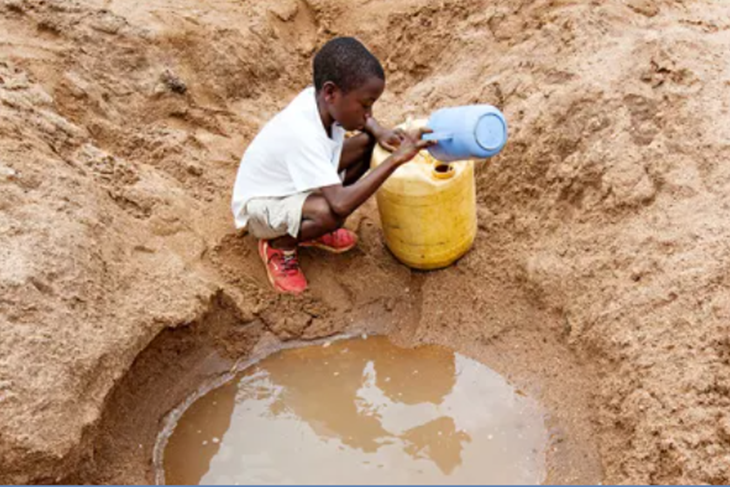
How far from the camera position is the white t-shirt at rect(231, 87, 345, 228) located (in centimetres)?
305

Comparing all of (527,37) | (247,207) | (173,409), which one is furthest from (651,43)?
(173,409)

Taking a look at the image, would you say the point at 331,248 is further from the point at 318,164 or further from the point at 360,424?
the point at 360,424

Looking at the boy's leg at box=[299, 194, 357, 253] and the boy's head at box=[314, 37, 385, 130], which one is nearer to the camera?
the boy's head at box=[314, 37, 385, 130]

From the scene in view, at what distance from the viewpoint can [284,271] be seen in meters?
3.35

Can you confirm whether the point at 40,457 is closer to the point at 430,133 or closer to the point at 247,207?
the point at 247,207

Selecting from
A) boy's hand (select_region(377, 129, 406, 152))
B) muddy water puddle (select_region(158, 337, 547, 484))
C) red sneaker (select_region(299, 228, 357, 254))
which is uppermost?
boy's hand (select_region(377, 129, 406, 152))

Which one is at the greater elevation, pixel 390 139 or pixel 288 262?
pixel 390 139

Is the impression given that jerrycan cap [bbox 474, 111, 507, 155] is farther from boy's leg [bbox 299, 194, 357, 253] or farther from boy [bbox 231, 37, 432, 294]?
boy's leg [bbox 299, 194, 357, 253]

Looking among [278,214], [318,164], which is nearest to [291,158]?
[318,164]

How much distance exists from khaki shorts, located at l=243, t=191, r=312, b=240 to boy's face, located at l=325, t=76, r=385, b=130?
1.05 feet

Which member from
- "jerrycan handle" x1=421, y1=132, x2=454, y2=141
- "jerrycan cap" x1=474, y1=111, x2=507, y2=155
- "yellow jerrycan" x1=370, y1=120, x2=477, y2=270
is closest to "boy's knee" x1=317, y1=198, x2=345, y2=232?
"yellow jerrycan" x1=370, y1=120, x2=477, y2=270

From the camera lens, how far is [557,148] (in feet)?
11.4

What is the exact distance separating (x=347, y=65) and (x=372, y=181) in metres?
0.40

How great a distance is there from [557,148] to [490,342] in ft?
2.80
